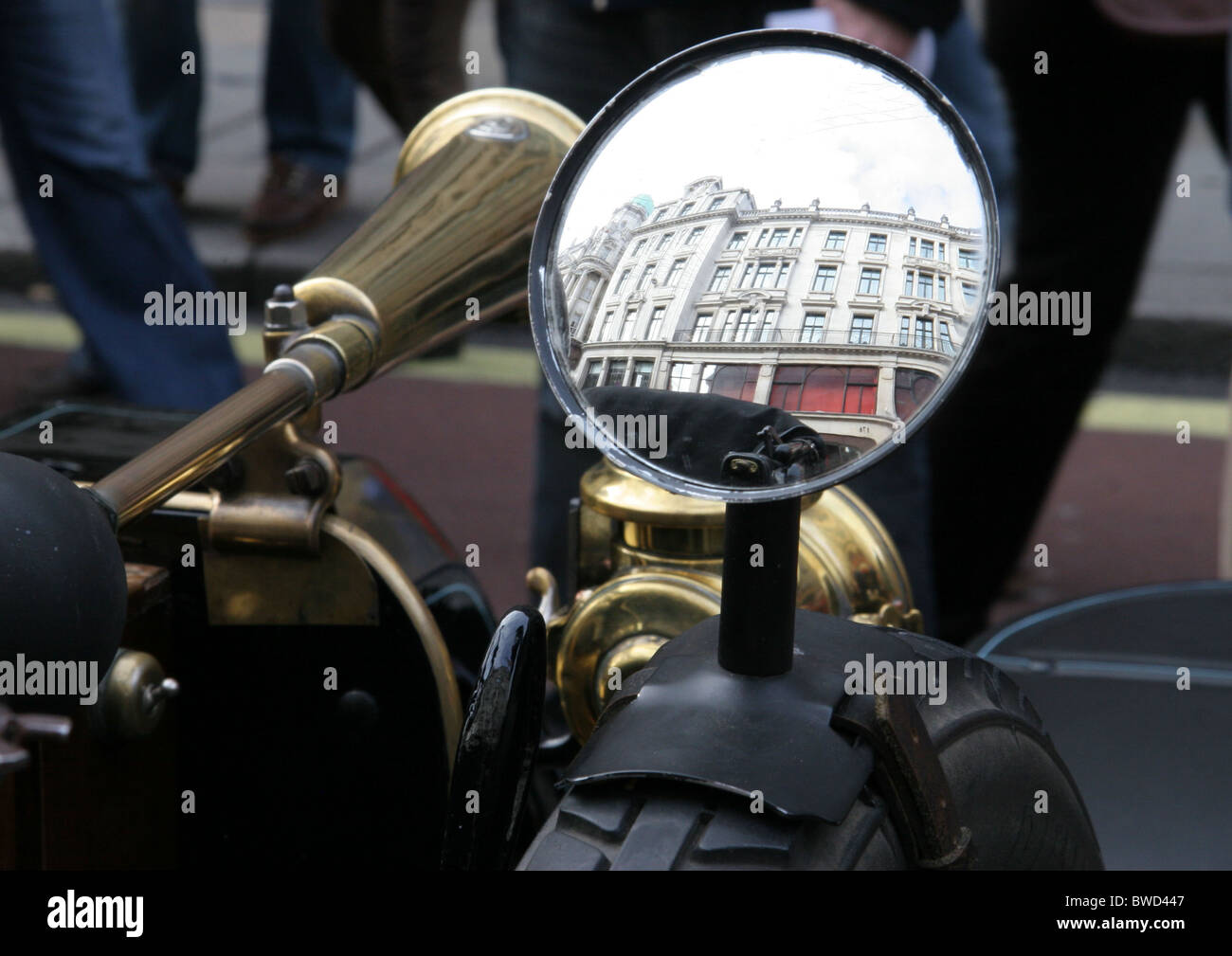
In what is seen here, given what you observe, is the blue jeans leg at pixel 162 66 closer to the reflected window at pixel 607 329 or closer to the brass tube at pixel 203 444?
the brass tube at pixel 203 444

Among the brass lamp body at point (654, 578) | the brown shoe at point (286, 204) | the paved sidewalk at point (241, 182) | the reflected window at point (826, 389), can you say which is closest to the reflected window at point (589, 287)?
the reflected window at point (826, 389)

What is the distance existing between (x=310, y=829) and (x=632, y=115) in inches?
23.1

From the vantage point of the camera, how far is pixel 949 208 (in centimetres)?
84

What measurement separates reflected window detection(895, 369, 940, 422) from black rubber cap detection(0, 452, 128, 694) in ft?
1.35

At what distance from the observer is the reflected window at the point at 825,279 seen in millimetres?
820

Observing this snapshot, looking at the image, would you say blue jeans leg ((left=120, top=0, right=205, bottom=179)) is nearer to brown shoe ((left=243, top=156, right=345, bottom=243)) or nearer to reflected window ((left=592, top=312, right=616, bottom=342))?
brown shoe ((left=243, top=156, right=345, bottom=243))

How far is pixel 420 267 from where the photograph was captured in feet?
3.85

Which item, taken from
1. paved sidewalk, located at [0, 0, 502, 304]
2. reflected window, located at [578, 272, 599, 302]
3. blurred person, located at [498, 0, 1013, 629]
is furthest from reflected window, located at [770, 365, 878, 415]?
paved sidewalk, located at [0, 0, 502, 304]

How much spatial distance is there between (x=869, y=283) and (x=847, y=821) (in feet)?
0.89

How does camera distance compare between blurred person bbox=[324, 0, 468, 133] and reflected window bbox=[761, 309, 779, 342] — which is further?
blurred person bbox=[324, 0, 468, 133]

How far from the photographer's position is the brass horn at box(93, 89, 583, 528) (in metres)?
1.03

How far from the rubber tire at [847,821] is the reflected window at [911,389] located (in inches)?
6.6

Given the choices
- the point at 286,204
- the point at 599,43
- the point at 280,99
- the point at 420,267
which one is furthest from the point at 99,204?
the point at 420,267
